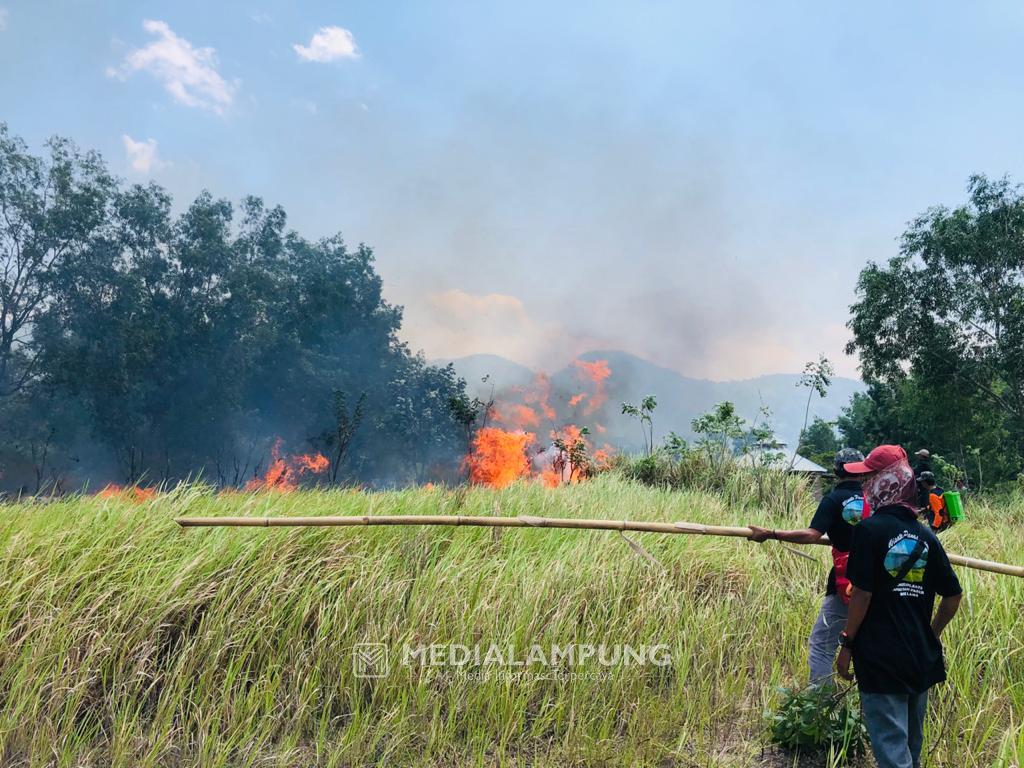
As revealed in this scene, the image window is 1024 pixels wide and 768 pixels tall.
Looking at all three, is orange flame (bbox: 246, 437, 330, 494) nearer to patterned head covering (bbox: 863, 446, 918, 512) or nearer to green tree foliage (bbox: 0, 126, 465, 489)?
green tree foliage (bbox: 0, 126, 465, 489)

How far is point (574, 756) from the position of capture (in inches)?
127

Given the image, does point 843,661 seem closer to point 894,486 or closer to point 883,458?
point 894,486

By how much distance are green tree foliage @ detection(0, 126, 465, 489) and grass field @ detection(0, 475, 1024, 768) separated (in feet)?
70.6

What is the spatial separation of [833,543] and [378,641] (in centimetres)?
303

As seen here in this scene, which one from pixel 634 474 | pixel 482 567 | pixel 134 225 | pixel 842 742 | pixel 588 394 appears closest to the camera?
pixel 842 742

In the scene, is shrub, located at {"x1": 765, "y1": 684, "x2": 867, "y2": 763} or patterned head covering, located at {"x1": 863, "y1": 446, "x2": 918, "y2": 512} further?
shrub, located at {"x1": 765, "y1": 684, "x2": 867, "y2": 763}

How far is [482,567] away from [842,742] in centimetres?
254

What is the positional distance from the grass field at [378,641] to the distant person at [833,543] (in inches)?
16.3

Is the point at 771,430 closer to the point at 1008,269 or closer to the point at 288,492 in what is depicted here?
the point at 288,492

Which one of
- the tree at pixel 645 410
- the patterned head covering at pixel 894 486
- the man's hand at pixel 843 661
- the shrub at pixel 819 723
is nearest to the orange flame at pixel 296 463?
the tree at pixel 645 410

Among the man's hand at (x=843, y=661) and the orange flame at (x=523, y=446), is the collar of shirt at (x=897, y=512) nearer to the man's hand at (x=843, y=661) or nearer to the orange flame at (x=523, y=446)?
the man's hand at (x=843, y=661)

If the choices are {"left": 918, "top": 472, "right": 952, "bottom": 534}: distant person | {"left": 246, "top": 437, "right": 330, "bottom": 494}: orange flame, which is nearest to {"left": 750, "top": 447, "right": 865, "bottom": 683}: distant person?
{"left": 918, "top": 472, "right": 952, "bottom": 534}: distant person

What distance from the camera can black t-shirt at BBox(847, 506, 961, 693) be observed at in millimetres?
2373

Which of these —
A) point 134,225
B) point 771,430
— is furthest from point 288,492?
point 134,225
